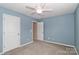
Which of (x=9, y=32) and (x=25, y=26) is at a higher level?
(x=25, y=26)

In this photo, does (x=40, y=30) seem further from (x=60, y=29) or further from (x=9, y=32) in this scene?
(x=9, y=32)

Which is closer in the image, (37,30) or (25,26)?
(37,30)

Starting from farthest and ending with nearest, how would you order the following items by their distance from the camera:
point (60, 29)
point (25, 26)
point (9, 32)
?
1. point (25, 26)
2. point (60, 29)
3. point (9, 32)

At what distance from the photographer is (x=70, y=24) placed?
145 cm

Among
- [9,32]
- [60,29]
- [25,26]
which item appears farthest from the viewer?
[25,26]

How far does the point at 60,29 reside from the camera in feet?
5.10

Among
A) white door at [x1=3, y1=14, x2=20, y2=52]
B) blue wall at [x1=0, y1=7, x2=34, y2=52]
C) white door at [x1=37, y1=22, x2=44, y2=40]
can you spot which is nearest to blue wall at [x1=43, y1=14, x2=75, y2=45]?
white door at [x1=37, y1=22, x2=44, y2=40]

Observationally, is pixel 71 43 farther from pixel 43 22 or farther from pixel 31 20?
pixel 31 20

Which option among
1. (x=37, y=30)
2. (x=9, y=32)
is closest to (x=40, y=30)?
(x=37, y=30)

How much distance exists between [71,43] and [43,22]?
618 mm

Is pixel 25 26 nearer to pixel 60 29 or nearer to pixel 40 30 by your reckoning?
pixel 40 30

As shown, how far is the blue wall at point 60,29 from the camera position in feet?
4.82

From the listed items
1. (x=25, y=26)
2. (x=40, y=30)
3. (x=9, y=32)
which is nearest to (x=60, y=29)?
(x=40, y=30)

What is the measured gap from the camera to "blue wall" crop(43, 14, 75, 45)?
1.47 metres
